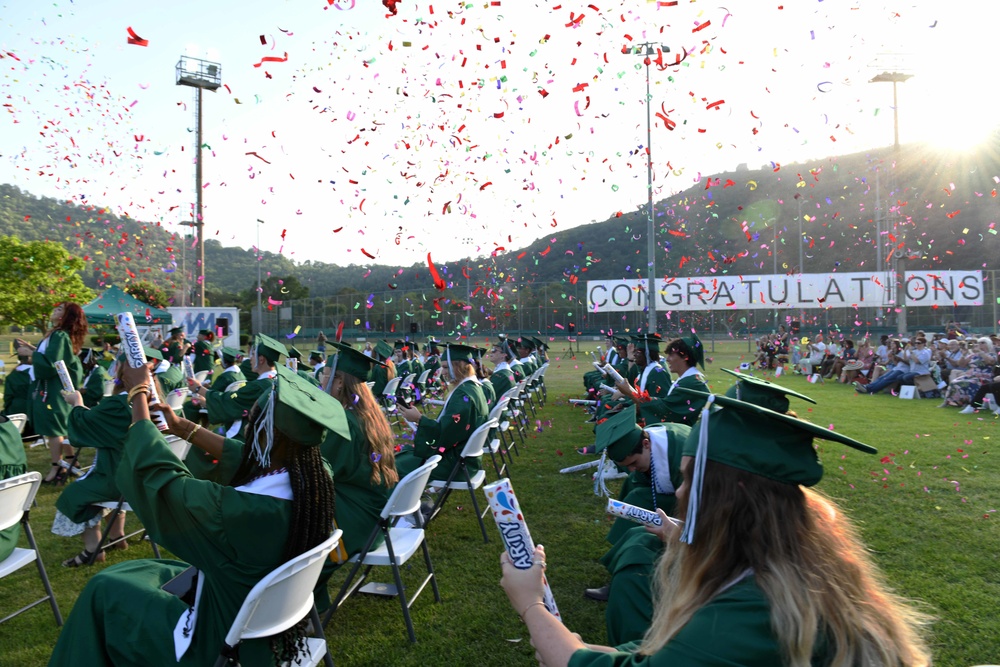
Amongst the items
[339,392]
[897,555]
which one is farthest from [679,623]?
[897,555]

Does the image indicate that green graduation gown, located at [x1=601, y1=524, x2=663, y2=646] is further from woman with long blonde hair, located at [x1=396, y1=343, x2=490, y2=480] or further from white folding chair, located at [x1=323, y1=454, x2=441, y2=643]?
woman with long blonde hair, located at [x1=396, y1=343, x2=490, y2=480]

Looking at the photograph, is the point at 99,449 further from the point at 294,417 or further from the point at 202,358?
the point at 202,358

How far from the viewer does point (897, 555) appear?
4887 millimetres

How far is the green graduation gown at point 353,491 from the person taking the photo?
373cm

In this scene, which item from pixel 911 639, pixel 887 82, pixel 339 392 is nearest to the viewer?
pixel 911 639

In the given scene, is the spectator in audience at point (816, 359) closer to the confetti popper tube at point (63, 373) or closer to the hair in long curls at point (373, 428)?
the hair in long curls at point (373, 428)

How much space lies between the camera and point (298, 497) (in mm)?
2252

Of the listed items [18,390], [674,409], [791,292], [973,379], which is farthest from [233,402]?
[791,292]

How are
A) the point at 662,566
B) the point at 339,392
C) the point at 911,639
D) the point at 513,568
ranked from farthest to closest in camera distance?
the point at 339,392 < the point at 662,566 < the point at 513,568 < the point at 911,639

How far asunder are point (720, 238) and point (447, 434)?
221 feet

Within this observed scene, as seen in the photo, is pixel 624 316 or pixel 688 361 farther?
pixel 624 316

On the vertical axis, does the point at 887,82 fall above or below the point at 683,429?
above

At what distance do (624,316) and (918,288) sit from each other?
561 inches

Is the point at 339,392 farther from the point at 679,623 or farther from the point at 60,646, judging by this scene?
the point at 679,623
